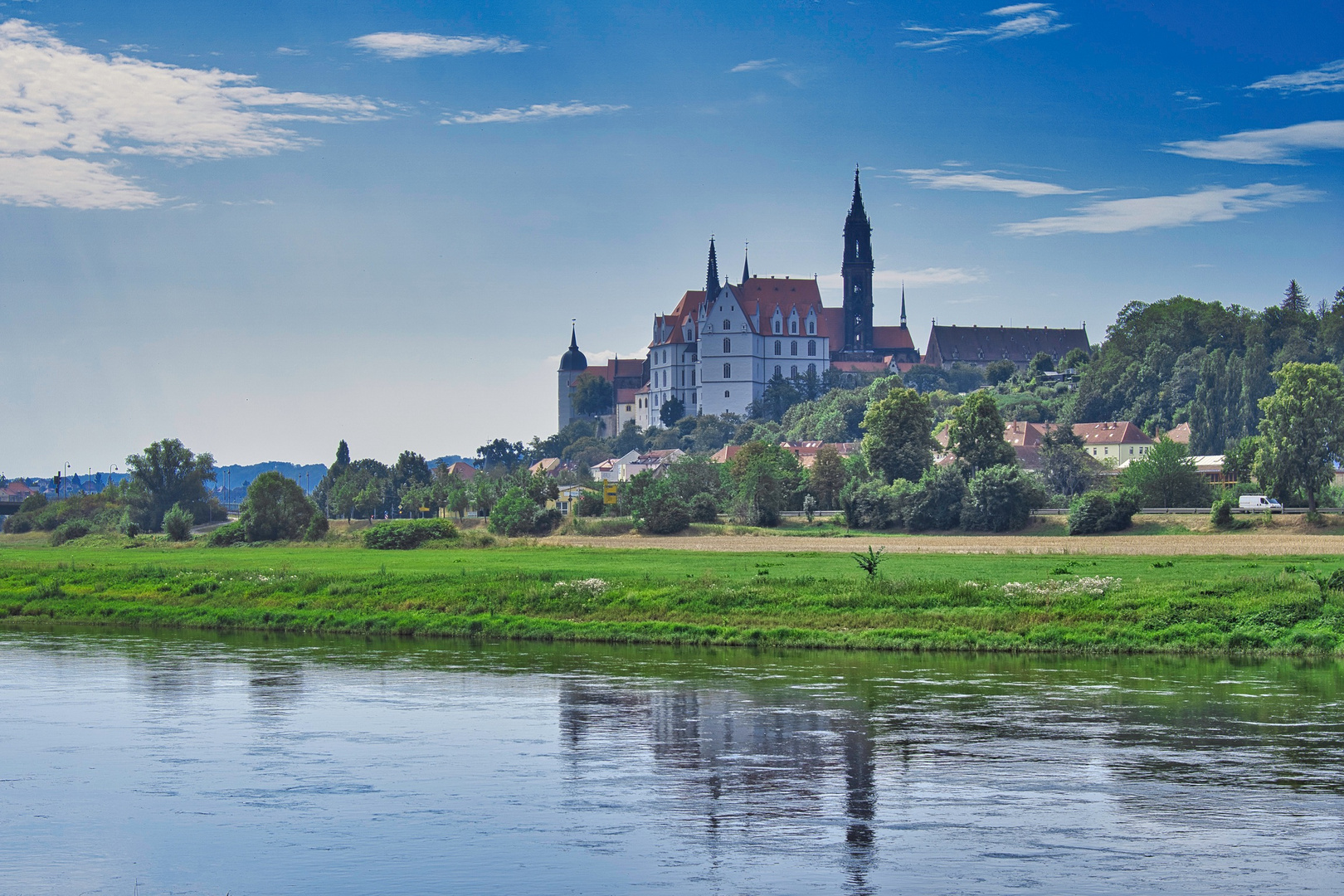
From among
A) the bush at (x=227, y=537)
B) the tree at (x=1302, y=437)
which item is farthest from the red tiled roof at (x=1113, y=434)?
the bush at (x=227, y=537)

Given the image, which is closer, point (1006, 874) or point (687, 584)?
point (1006, 874)

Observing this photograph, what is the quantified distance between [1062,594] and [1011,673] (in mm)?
8488

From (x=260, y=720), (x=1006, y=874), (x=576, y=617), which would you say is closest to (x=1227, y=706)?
(x=1006, y=874)

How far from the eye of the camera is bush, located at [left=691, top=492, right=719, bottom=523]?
99.2 meters

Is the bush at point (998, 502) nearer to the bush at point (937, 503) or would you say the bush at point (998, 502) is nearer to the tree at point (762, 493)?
the bush at point (937, 503)

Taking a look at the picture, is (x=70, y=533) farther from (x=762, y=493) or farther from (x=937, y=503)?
(x=937, y=503)

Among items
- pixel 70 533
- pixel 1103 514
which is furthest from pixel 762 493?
pixel 70 533

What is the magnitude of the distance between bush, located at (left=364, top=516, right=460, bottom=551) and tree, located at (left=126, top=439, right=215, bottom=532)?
46709 mm

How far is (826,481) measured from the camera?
102m

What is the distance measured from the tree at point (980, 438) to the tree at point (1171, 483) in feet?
31.5

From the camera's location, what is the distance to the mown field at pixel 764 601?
121 feet

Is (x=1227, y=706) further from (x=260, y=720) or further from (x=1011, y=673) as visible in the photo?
(x=260, y=720)

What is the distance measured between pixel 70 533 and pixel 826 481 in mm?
64003

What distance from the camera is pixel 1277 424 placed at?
90.5 metres
